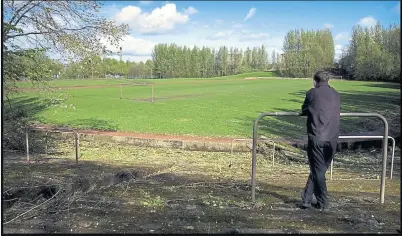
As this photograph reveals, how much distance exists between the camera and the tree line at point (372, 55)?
79.4 meters

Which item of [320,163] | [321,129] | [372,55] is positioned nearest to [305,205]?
[320,163]

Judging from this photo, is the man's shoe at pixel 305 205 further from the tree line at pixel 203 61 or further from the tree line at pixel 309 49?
the tree line at pixel 203 61

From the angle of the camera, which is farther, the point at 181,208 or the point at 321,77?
the point at 321,77

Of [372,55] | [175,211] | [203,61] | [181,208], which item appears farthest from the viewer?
[203,61]

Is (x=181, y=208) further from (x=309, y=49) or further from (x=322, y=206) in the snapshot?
(x=309, y=49)

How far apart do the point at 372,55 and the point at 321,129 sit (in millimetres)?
87649

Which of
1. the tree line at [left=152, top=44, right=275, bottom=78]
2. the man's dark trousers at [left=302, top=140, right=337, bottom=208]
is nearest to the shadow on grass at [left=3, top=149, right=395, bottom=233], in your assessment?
the man's dark trousers at [left=302, top=140, right=337, bottom=208]

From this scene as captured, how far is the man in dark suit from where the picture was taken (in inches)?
172

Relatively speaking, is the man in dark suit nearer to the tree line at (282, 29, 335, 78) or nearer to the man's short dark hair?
the man's short dark hair

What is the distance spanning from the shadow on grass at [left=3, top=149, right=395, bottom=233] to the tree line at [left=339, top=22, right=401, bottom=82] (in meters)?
80.3

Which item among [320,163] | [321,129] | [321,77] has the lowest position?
[320,163]

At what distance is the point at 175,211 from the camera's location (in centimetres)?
422

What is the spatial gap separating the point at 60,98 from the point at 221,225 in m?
8.21

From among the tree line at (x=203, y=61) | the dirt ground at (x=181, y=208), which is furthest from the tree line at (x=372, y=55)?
the dirt ground at (x=181, y=208)
